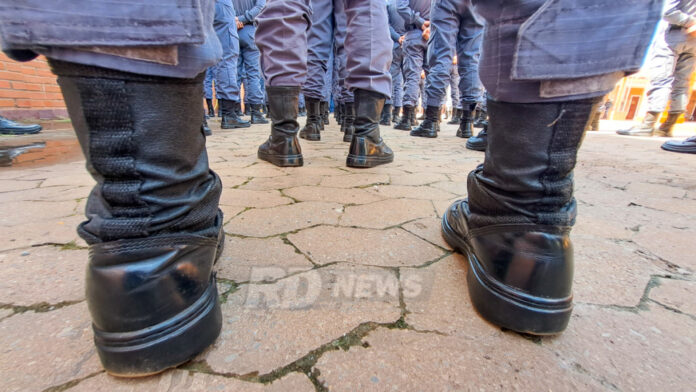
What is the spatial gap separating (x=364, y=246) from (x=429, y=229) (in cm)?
25

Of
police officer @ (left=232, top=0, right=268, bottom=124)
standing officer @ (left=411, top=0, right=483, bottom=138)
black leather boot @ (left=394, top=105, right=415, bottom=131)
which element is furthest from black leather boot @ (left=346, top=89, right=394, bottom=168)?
police officer @ (left=232, top=0, right=268, bottom=124)

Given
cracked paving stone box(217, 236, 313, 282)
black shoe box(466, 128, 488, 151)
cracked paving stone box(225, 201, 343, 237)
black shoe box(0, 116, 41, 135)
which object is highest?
black shoe box(466, 128, 488, 151)

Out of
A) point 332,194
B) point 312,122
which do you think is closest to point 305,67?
point 332,194

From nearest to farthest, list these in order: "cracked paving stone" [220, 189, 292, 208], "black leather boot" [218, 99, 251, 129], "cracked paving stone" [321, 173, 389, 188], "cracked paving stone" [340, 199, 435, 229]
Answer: "cracked paving stone" [340, 199, 435, 229] < "cracked paving stone" [220, 189, 292, 208] < "cracked paving stone" [321, 173, 389, 188] < "black leather boot" [218, 99, 251, 129]

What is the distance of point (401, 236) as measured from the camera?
3.02ft

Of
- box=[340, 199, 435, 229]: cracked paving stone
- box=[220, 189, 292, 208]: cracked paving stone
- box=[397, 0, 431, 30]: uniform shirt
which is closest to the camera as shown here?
box=[340, 199, 435, 229]: cracked paving stone

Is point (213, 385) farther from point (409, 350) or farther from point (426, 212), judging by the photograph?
point (426, 212)

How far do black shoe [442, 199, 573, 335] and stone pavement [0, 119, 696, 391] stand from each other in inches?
1.3

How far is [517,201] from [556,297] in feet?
0.57

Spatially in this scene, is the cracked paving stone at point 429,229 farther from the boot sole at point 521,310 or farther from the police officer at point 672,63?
the police officer at point 672,63

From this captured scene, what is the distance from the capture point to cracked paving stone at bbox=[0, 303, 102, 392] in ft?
1.41

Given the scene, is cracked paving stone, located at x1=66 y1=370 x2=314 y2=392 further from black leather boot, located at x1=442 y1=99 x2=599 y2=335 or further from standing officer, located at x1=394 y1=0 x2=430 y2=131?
standing officer, located at x1=394 y1=0 x2=430 y2=131

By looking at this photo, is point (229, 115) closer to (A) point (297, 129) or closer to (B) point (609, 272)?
(A) point (297, 129)

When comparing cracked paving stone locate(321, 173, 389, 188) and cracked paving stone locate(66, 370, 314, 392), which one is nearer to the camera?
cracked paving stone locate(66, 370, 314, 392)
